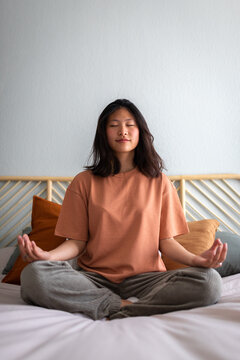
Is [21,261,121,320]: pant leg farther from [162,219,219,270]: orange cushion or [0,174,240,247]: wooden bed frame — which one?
[0,174,240,247]: wooden bed frame

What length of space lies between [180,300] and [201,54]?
1.72 metres

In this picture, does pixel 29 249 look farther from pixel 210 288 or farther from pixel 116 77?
pixel 116 77

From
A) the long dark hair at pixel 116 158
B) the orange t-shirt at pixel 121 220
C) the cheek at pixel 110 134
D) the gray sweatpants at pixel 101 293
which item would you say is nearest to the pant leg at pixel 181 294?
the gray sweatpants at pixel 101 293

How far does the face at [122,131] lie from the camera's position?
1.36 m

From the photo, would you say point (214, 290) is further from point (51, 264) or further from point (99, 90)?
point (99, 90)

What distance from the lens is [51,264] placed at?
3.43ft

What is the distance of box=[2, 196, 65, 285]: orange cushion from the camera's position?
1.52 m

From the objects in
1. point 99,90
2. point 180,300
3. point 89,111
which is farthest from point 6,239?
point 180,300

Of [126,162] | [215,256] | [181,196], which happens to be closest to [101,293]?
[215,256]

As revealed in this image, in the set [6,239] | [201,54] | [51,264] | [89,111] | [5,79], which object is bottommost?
[6,239]

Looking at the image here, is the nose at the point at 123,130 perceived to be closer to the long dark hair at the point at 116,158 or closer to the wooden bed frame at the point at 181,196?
the long dark hair at the point at 116,158

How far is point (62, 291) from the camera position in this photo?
1.00 m

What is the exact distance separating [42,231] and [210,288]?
91 centimetres

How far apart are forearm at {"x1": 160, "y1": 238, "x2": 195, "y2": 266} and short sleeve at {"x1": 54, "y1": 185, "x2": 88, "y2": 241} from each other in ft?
0.92
